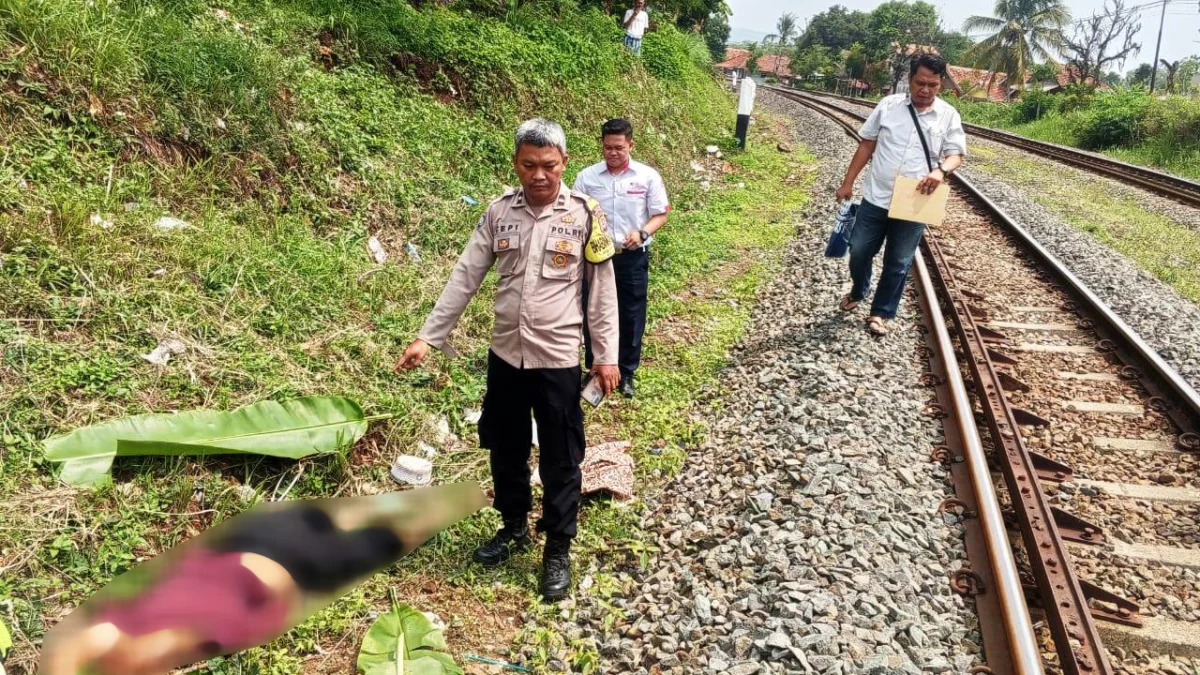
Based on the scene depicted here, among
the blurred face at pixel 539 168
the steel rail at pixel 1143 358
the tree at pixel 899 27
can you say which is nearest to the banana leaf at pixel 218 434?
the blurred face at pixel 539 168

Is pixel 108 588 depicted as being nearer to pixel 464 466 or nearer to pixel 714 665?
pixel 464 466

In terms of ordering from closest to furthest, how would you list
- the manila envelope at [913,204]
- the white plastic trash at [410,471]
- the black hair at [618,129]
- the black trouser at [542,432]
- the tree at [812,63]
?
the black trouser at [542,432] → the white plastic trash at [410,471] → the black hair at [618,129] → the manila envelope at [913,204] → the tree at [812,63]

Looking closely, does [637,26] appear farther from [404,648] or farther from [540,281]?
[404,648]

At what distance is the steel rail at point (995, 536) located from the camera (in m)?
2.54

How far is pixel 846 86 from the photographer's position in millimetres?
57000

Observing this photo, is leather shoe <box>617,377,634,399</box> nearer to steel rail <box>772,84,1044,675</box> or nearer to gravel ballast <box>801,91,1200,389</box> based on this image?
steel rail <box>772,84,1044,675</box>

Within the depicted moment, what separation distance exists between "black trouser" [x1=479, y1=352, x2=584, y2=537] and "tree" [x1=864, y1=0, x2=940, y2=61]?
5368 cm

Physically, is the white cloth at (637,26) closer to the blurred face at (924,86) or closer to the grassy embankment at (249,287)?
the grassy embankment at (249,287)

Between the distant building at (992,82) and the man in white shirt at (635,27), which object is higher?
the distant building at (992,82)

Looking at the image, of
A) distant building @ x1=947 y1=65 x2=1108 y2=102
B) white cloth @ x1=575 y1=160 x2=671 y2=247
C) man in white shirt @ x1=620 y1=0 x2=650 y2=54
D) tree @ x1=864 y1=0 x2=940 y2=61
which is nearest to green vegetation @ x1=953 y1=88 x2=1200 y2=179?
man in white shirt @ x1=620 y1=0 x2=650 y2=54

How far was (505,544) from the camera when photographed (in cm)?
339

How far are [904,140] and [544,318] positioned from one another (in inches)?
137

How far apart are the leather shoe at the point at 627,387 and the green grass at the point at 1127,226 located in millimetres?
5945

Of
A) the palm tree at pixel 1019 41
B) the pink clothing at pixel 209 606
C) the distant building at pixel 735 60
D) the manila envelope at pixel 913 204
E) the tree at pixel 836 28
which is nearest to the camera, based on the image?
the pink clothing at pixel 209 606
